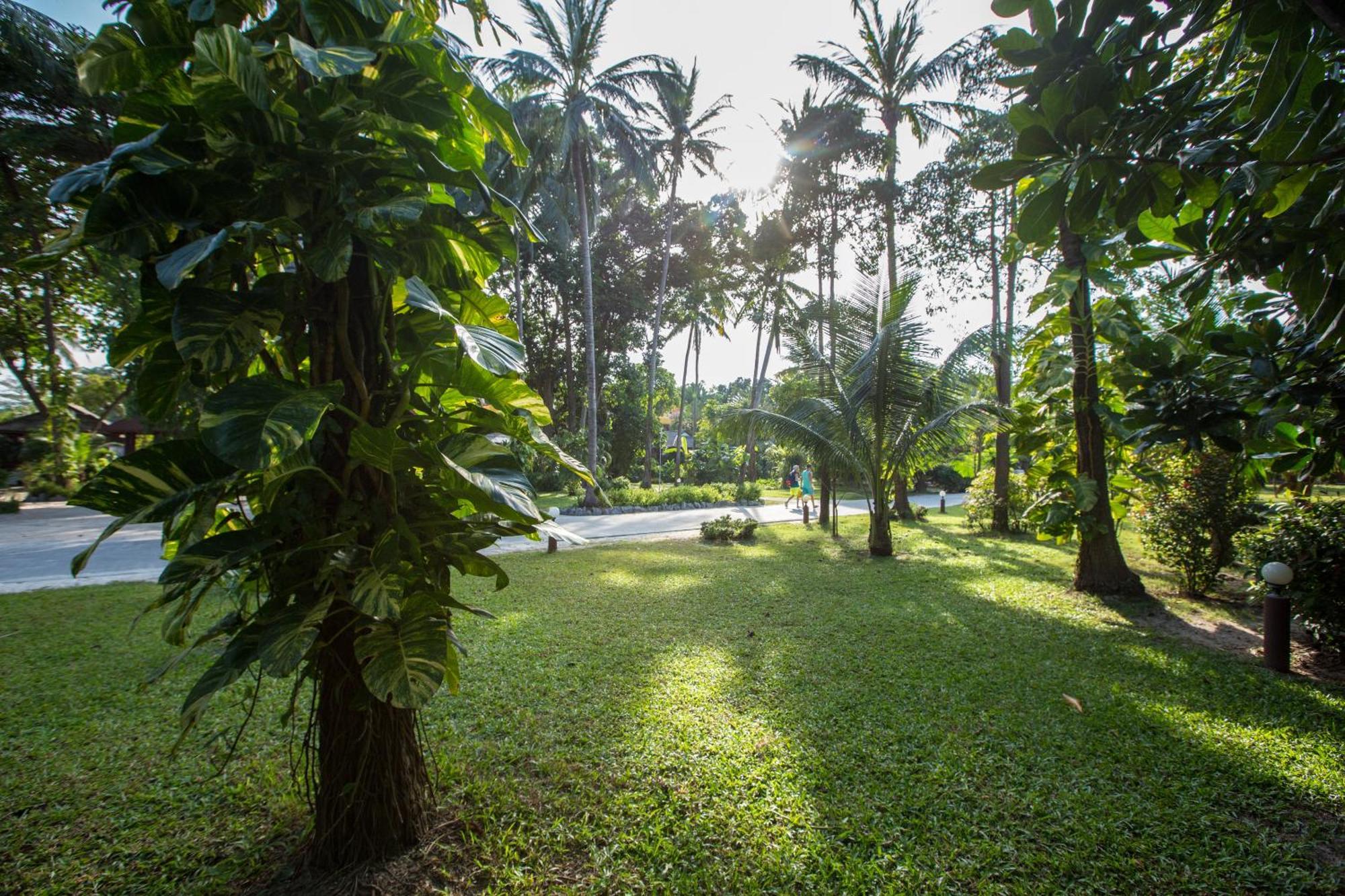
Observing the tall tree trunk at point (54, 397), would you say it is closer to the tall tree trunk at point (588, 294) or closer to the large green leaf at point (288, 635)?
the large green leaf at point (288, 635)

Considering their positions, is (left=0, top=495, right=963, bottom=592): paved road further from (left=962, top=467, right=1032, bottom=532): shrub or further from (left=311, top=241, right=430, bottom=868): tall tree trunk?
(left=962, top=467, right=1032, bottom=532): shrub

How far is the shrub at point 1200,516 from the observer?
5.53 metres

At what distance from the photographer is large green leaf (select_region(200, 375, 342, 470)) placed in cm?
124

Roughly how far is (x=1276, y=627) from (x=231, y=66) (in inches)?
245

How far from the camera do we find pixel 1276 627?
12.5 ft

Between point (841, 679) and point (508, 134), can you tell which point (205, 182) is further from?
point (841, 679)

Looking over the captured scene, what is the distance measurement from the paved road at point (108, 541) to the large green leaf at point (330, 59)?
2.49m

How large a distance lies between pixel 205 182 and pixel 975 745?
382 centimetres

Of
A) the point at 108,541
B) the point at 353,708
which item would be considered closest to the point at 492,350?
the point at 353,708

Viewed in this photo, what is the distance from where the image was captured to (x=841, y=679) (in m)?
3.69

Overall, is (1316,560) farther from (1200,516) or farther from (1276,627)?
(1200,516)

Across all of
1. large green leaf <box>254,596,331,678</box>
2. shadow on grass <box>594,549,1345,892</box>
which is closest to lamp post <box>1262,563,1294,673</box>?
shadow on grass <box>594,549,1345,892</box>

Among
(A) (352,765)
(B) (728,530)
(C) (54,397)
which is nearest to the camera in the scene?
(A) (352,765)

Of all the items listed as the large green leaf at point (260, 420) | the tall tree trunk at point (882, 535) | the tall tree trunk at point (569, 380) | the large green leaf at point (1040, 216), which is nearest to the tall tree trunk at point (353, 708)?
the large green leaf at point (260, 420)
